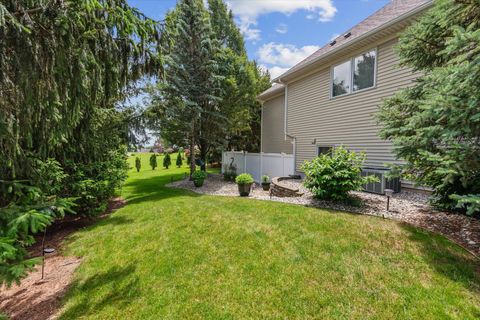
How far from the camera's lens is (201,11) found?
12031 millimetres

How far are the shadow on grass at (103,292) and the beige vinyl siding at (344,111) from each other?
6644mm

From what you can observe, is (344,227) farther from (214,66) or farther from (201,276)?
(214,66)

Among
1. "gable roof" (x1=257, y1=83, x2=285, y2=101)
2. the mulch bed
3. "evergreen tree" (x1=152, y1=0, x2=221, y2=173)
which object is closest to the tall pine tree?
"evergreen tree" (x1=152, y1=0, x2=221, y2=173)

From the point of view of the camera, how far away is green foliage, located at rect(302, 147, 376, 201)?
596 cm

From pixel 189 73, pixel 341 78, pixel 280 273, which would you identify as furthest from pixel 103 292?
pixel 189 73

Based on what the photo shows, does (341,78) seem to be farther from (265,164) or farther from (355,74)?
(265,164)

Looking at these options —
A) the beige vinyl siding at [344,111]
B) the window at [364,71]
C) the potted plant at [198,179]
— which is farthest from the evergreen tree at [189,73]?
the window at [364,71]

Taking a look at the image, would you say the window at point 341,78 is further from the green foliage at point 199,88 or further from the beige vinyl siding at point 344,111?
the green foliage at point 199,88

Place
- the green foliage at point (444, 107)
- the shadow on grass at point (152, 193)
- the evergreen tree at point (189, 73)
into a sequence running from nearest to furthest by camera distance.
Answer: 1. the green foliage at point (444, 107)
2. the shadow on grass at point (152, 193)
3. the evergreen tree at point (189, 73)

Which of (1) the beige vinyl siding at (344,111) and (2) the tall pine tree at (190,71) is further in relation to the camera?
(2) the tall pine tree at (190,71)

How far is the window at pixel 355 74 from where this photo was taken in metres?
8.34

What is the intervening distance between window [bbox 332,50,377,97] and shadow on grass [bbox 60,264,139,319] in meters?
9.13

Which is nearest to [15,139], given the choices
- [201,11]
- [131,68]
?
[131,68]

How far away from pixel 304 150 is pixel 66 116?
974 centimetres
